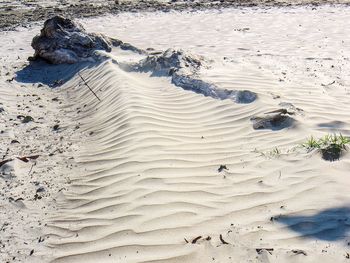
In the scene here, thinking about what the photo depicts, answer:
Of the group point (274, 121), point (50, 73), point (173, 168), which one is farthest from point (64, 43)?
point (173, 168)

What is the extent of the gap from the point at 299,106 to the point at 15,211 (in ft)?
11.9

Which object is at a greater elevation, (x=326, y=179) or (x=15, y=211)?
(x=326, y=179)

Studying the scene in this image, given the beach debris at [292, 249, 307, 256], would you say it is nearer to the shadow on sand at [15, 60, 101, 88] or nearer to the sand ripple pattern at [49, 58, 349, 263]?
the sand ripple pattern at [49, 58, 349, 263]

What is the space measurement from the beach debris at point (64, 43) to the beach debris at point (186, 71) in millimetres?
1289

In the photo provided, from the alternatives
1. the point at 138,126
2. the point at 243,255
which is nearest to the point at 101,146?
the point at 138,126

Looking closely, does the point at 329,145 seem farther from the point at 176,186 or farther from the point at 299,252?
the point at 299,252

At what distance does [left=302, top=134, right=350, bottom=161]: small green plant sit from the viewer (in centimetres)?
455

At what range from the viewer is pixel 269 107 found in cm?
600

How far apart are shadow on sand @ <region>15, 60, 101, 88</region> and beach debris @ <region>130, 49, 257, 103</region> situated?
1.01m

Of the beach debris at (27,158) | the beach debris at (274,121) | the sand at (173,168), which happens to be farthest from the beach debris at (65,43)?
the beach debris at (274,121)

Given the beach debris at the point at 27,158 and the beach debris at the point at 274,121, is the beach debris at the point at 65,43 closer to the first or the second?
the beach debris at the point at 27,158

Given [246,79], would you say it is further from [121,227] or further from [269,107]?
[121,227]

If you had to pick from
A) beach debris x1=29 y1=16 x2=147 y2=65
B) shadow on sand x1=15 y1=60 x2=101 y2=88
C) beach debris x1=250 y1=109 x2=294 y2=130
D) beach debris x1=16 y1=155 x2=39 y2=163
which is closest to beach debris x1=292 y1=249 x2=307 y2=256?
beach debris x1=250 y1=109 x2=294 y2=130

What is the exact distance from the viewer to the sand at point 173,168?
3.59 m
